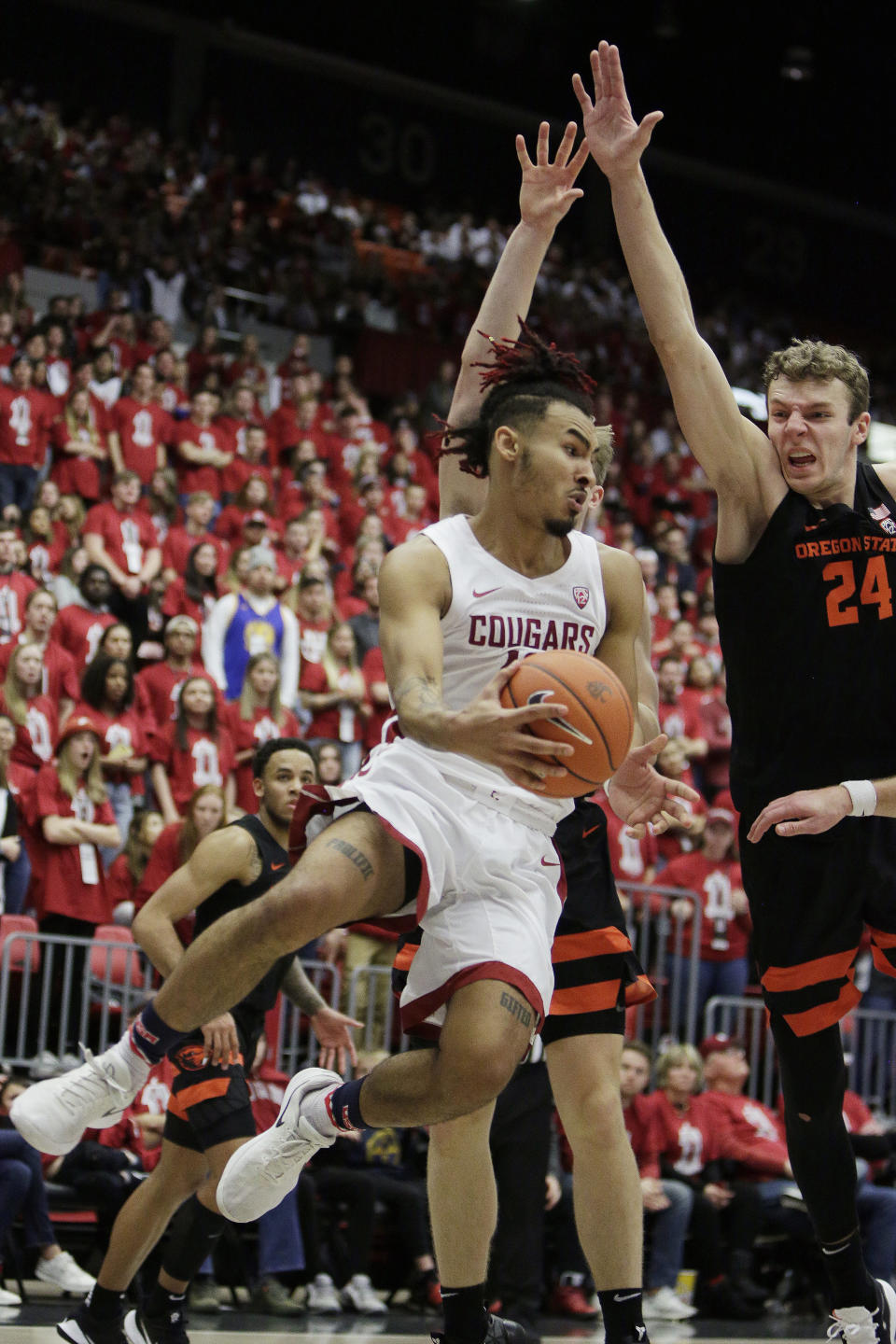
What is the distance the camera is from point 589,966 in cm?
496

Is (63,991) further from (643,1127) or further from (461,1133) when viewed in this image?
(461,1133)

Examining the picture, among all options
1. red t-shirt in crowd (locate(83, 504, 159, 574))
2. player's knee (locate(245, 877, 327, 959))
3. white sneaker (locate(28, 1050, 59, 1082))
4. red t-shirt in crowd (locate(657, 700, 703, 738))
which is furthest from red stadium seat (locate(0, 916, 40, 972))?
red t-shirt in crowd (locate(657, 700, 703, 738))

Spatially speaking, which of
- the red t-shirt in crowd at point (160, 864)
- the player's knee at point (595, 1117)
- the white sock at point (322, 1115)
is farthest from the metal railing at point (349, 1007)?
the player's knee at point (595, 1117)

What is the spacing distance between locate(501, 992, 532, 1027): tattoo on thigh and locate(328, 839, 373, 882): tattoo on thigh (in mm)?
461

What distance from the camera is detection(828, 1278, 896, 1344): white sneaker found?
482 cm

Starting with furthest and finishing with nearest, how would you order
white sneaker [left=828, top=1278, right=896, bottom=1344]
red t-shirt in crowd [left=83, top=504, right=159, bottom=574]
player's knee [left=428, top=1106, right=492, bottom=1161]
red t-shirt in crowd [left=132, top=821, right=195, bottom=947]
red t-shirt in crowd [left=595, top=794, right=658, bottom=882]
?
red t-shirt in crowd [left=83, top=504, right=159, bottom=574], red t-shirt in crowd [left=595, top=794, right=658, bottom=882], red t-shirt in crowd [left=132, top=821, right=195, bottom=947], white sneaker [left=828, top=1278, right=896, bottom=1344], player's knee [left=428, top=1106, right=492, bottom=1161]

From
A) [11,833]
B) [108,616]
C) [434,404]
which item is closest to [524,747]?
[11,833]

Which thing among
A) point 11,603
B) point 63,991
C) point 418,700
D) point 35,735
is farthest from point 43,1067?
point 418,700

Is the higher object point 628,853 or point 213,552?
point 213,552

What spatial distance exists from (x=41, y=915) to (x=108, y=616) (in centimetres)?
243

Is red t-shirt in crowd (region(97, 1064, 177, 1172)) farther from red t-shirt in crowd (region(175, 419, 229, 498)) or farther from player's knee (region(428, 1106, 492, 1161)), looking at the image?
red t-shirt in crowd (region(175, 419, 229, 498))

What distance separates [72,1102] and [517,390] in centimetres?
237

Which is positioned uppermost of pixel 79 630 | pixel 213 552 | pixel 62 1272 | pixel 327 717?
pixel 213 552

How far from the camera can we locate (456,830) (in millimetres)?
4301
